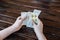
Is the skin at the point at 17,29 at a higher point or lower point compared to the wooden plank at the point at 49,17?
lower

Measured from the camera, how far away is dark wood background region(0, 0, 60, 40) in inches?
47.9

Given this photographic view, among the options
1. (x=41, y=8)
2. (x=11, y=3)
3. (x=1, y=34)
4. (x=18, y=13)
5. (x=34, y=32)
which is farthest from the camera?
(x=11, y=3)

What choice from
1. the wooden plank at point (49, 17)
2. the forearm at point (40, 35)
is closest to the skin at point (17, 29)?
the forearm at point (40, 35)

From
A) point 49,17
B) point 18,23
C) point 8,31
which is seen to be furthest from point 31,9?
point 8,31

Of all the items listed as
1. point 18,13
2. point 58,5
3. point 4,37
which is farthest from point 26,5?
point 4,37

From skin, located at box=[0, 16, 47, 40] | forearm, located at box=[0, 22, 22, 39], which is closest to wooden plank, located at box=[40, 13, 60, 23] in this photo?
skin, located at box=[0, 16, 47, 40]

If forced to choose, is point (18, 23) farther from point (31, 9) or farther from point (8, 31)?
point (31, 9)

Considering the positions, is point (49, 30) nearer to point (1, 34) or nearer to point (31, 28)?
point (31, 28)

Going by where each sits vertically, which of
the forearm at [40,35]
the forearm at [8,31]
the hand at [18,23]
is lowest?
the forearm at [40,35]

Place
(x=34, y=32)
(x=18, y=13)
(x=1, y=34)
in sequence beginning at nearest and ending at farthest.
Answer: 1. (x=1, y=34)
2. (x=34, y=32)
3. (x=18, y=13)

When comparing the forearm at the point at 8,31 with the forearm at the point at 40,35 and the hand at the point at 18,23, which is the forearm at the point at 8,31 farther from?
the forearm at the point at 40,35

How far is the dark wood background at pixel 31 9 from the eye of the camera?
1.22 meters

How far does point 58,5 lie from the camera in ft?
5.81

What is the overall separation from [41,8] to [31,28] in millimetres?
461
